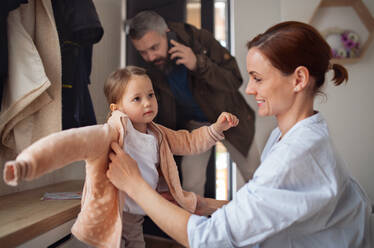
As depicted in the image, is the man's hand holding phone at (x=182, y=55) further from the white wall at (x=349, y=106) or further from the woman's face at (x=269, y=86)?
the woman's face at (x=269, y=86)

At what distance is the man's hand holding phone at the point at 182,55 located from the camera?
57.6 inches

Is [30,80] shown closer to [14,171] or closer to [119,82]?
[119,82]

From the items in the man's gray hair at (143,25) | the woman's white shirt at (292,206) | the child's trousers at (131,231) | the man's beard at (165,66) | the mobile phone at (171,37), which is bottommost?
the child's trousers at (131,231)

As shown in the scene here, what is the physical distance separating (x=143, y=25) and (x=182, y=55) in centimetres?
31

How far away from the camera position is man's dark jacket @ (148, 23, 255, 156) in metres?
1.47

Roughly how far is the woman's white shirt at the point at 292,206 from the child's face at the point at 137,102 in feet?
1.06

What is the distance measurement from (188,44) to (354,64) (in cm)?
105

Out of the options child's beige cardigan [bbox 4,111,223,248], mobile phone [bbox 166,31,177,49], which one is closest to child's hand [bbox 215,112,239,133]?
child's beige cardigan [bbox 4,111,223,248]

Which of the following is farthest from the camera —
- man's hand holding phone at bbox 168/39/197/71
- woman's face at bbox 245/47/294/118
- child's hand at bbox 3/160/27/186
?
man's hand holding phone at bbox 168/39/197/71

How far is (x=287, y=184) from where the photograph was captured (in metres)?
0.59

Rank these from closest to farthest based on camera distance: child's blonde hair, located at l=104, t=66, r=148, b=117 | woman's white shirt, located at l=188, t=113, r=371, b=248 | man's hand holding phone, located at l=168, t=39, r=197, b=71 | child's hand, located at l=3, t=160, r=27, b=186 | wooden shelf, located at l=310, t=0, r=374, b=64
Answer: child's hand, located at l=3, t=160, r=27, b=186 < woman's white shirt, located at l=188, t=113, r=371, b=248 < child's blonde hair, located at l=104, t=66, r=148, b=117 < man's hand holding phone, located at l=168, t=39, r=197, b=71 < wooden shelf, located at l=310, t=0, r=374, b=64

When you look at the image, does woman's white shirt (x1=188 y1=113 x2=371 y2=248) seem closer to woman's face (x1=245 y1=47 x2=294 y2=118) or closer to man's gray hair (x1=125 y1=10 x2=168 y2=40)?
woman's face (x1=245 y1=47 x2=294 y2=118)

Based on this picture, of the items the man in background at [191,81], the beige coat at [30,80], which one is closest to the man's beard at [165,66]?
the man in background at [191,81]

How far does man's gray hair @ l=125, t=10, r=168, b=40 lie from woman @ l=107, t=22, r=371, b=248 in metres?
0.91
